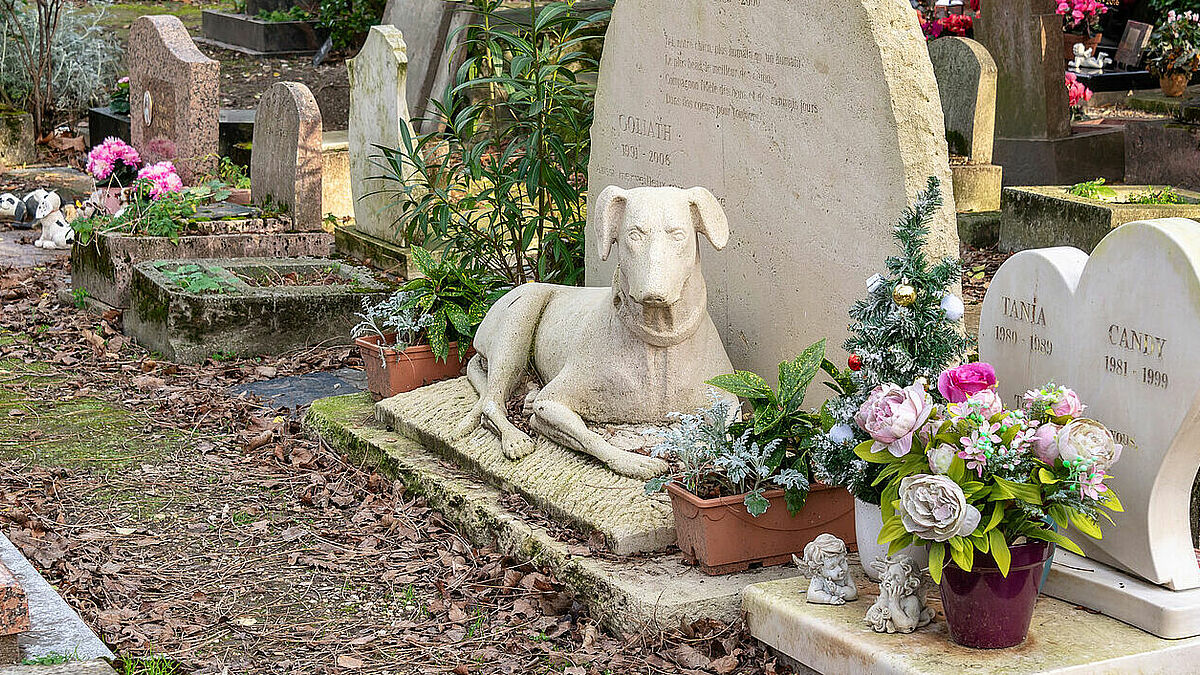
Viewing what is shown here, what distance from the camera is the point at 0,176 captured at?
1283 centimetres

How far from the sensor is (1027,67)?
37.2ft

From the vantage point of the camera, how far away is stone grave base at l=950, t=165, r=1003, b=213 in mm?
10578

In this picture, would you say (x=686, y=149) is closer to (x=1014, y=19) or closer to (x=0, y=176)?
(x=1014, y=19)

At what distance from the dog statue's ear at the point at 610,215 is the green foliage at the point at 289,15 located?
1590cm

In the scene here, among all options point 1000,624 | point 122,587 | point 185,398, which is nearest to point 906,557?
point 1000,624

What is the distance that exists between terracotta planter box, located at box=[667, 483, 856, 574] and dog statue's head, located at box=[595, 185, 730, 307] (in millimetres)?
716

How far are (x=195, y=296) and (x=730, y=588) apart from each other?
165 inches

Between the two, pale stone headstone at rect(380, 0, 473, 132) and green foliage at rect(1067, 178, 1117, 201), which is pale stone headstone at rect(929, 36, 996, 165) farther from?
pale stone headstone at rect(380, 0, 473, 132)

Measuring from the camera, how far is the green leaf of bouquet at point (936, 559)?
10.8ft

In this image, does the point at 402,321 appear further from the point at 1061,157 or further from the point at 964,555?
the point at 1061,157

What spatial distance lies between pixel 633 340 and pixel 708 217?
51 centimetres

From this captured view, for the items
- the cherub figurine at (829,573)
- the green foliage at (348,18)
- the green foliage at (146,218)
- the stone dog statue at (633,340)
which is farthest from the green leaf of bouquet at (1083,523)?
the green foliage at (348,18)

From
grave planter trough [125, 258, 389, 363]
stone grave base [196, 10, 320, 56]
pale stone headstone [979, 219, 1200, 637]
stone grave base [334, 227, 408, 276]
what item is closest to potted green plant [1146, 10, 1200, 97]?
stone grave base [334, 227, 408, 276]

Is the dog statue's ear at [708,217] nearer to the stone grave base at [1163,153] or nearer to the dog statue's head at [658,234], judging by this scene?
the dog statue's head at [658,234]
